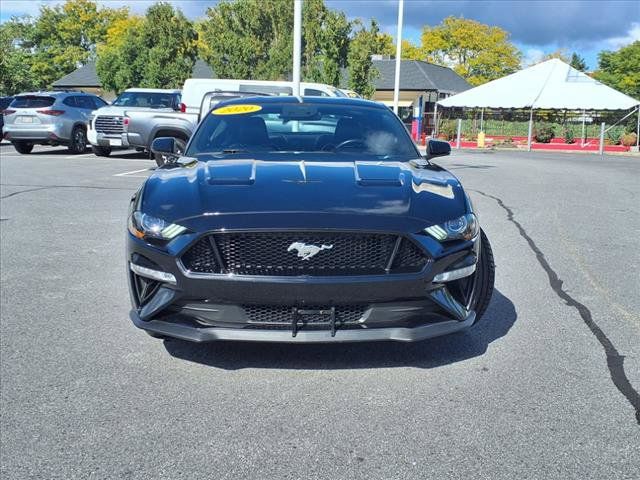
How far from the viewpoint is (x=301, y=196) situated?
374cm

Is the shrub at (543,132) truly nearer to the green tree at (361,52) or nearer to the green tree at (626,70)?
the green tree at (361,52)

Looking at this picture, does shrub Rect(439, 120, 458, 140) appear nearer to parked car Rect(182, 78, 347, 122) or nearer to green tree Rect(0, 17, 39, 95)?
parked car Rect(182, 78, 347, 122)

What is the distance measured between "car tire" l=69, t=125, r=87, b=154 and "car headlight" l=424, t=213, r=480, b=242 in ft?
60.3

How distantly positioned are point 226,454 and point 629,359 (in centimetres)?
255

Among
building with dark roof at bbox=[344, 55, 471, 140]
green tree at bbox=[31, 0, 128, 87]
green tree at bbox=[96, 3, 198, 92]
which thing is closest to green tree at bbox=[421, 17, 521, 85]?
building with dark roof at bbox=[344, 55, 471, 140]

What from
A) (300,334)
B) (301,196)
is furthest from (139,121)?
(300,334)

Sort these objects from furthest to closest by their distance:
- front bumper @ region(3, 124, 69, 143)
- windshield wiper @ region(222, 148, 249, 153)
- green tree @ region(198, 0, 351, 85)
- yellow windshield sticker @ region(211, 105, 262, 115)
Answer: green tree @ region(198, 0, 351, 85)
front bumper @ region(3, 124, 69, 143)
yellow windshield sticker @ region(211, 105, 262, 115)
windshield wiper @ region(222, 148, 249, 153)

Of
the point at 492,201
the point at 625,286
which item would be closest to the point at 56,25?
the point at 492,201

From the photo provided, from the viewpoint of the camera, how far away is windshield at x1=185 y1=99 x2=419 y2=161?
501 cm

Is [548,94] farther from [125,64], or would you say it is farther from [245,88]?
[125,64]

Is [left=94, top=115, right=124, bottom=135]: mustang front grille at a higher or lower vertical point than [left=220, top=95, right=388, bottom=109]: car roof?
lower

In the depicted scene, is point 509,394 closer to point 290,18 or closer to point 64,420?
point 64,420

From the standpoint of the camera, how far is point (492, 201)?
1127cm

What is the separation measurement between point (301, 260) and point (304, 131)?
200 cm
